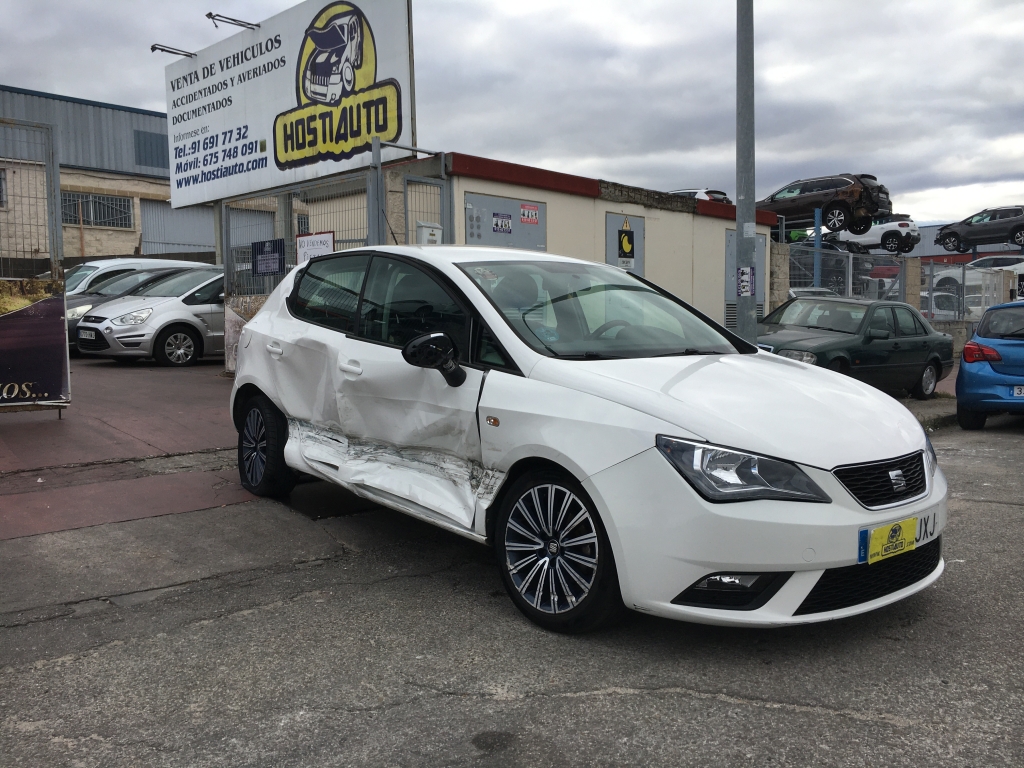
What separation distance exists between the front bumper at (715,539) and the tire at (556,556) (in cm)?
10

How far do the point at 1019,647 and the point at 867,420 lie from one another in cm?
103

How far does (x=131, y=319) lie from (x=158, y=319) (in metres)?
0.36

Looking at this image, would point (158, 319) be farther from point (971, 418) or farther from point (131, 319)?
point (971, 418)

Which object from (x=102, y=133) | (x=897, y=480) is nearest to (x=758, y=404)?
(x=897, y=480)

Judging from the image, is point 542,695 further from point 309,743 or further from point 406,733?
point 309,743

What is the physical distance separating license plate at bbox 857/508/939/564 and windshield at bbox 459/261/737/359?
4.24ft

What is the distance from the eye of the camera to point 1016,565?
179 inches

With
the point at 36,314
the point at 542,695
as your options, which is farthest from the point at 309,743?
the point at 36,314

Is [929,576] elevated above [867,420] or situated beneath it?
situated beneath

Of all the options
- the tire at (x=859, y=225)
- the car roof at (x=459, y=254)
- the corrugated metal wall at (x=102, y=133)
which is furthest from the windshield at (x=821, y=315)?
the corrugated metal wall at (x=102, y=133)

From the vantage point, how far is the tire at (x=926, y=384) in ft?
39.6

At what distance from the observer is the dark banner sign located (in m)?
7.52

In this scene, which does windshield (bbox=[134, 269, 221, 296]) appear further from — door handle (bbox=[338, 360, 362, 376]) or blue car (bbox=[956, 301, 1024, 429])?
blue car (bbox=[956, 301, 1024, 429])

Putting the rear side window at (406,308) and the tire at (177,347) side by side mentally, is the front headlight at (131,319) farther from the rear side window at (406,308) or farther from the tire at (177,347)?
the rear side window at (406,308)
